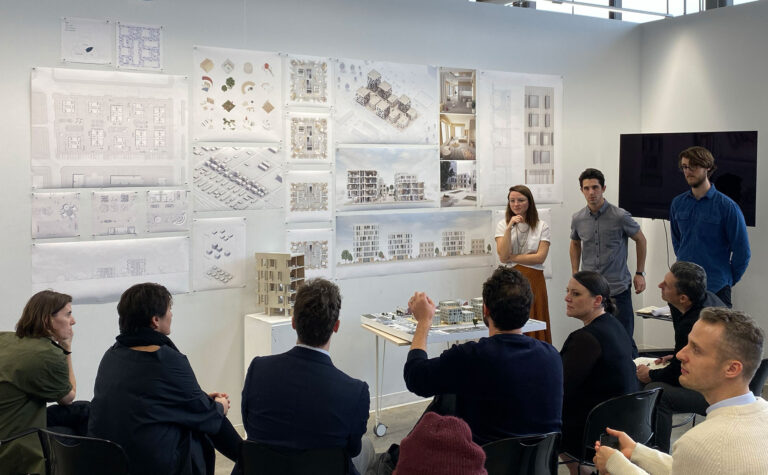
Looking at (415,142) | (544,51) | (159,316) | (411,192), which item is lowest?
(159,316)

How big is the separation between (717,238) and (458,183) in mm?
1975

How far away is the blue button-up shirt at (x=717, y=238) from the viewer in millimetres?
5211

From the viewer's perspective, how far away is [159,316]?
3064 millimetres

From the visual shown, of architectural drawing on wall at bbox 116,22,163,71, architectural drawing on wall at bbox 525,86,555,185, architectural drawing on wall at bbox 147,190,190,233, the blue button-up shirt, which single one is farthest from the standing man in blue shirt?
architectural drawing on wall at bbox 116,22,163,71

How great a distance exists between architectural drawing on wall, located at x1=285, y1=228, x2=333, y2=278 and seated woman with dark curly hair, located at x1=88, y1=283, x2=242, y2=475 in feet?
7.57

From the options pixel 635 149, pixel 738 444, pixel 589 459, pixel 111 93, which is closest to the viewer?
pixel 738 444

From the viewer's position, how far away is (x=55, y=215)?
4582 mm

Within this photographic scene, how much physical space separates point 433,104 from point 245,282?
205 cm

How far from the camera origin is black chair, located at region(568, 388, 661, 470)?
3.17 metres

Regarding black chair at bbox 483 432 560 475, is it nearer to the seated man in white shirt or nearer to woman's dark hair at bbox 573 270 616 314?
the seated man in white shirt

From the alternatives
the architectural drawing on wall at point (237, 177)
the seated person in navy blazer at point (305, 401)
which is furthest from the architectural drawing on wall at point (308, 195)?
the seated person in navy blazer at point (305, 401)

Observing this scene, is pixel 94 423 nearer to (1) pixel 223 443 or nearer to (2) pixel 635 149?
(1) pixel 223 443

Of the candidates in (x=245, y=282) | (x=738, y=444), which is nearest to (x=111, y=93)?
(x=245, y=282)

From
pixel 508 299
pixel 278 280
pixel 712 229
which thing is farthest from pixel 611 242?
pixel 508 299
